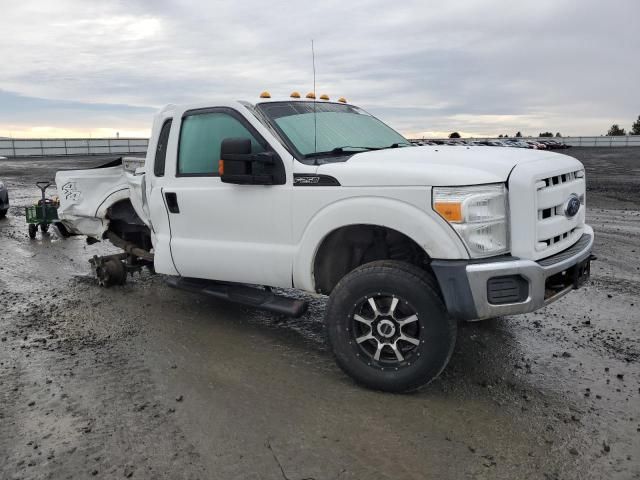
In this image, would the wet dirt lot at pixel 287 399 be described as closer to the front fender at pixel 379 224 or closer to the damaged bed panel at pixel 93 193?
the front fender at pixel 379 224

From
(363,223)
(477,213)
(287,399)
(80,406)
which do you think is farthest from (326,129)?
(80,406)

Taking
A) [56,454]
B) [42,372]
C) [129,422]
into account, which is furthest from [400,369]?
[42,372]

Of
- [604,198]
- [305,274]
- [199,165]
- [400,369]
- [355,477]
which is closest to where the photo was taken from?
[355,477]

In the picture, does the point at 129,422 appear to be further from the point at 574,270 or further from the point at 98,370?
the point at 574,270

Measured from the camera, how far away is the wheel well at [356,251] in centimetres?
433

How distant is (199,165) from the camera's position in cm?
518

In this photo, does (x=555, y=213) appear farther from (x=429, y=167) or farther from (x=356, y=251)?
(x=356, y=251)

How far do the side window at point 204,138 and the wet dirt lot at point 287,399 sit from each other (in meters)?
1.54

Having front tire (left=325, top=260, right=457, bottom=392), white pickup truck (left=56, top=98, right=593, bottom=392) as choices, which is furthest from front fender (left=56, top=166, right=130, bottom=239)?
front tire (left=325, top=260, right=457, bottom=392)

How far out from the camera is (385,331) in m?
3.99

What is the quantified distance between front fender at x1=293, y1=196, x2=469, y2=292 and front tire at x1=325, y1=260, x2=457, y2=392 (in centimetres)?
27

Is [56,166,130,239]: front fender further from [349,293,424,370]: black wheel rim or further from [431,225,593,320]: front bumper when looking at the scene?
[431,225,593,320]: front bumper

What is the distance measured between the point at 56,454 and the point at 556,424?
9.82 ft

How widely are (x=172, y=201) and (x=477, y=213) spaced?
9.36ft
